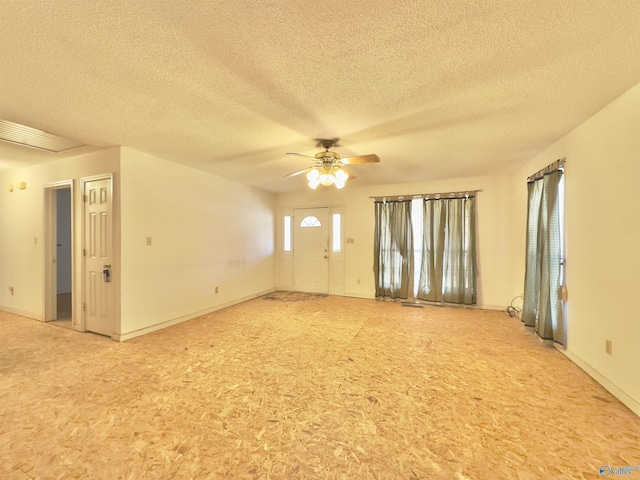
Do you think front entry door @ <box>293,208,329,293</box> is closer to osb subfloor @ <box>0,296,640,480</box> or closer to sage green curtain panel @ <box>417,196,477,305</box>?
sage green curtain panel @ <box>417,196,477,305</box>

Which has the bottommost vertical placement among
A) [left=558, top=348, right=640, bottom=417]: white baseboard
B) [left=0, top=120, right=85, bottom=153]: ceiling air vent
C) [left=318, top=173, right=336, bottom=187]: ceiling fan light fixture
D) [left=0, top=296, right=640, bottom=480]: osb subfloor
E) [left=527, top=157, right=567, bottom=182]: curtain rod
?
[left=0, top=296, right=640, bottom=480]: osb subfloor

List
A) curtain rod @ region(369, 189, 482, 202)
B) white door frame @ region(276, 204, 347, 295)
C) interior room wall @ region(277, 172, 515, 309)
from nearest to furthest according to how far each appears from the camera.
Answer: interior room wall @ region(277, 172, 515, 309) → curtain rod @ region(369, 189, 482, 202) → white door frame @ region(276, 204, 347, 295)

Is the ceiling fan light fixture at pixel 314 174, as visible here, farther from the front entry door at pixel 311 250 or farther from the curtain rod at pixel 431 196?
the front entry door at pixel 311 250

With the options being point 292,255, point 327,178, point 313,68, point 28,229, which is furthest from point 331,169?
point 28,229

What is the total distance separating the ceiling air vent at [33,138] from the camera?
104 inches

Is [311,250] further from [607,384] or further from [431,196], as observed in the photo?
[607,384]

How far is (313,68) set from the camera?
176 centimetres

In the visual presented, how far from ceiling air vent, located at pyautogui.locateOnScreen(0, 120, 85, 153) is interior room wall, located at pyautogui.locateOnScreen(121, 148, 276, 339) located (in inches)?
24.4

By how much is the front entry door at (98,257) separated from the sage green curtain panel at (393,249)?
440cm

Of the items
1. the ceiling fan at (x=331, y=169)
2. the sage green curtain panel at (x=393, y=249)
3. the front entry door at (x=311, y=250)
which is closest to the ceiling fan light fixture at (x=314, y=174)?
the ceiling fan at (x=331, y=169)

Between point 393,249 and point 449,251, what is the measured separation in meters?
1.02

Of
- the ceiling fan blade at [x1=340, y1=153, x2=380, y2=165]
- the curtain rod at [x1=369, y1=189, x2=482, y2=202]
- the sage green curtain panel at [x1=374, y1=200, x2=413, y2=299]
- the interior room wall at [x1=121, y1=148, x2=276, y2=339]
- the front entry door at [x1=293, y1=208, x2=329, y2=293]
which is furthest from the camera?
the front entry door at [x1=293, y1=208, x2=329, y2=293]

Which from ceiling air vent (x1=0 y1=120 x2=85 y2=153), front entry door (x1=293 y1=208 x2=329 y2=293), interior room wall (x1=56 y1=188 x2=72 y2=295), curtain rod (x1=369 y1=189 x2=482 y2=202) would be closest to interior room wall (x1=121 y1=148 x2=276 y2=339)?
ceiling air vent (x1=0 y1=120 x2=85 y2=153)

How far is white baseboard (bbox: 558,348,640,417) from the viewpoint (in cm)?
198
